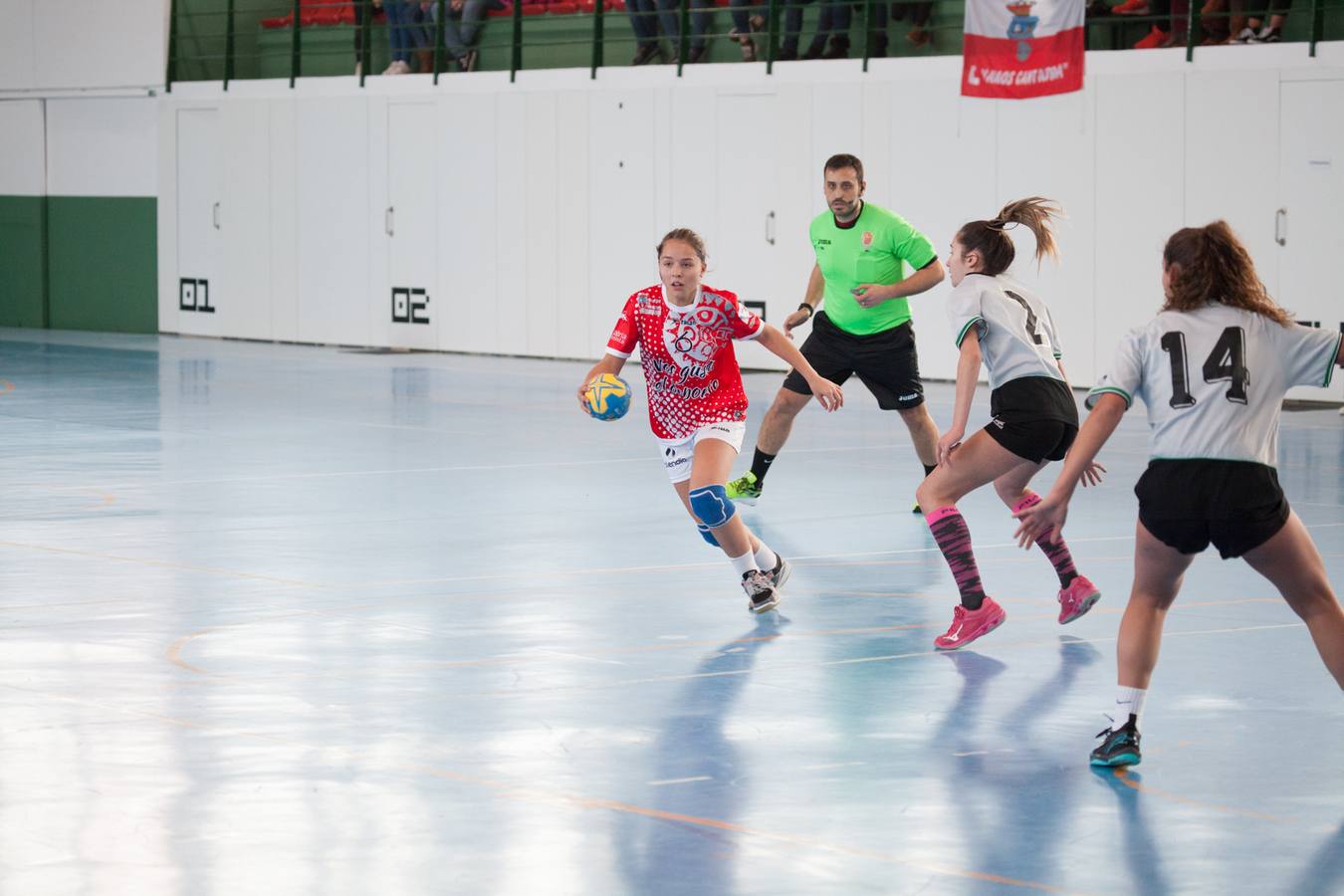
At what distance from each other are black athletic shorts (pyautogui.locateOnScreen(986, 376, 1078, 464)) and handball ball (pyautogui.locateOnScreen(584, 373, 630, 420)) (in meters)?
1.74

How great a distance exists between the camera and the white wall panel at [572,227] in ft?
85.1

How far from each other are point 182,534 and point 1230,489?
657 centimetres

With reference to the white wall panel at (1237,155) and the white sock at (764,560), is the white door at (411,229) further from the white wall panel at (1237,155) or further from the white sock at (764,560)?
the white sock at (764,560)

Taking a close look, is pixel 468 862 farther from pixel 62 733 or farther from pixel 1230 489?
pixel 1230 489

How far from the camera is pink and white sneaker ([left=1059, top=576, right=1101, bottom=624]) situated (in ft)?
27.6

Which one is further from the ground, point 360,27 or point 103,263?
point 360,27

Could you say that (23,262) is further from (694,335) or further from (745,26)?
(694,335)

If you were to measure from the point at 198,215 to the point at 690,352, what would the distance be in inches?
910

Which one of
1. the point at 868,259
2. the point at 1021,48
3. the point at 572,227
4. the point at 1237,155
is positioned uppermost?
the point at 1021,48

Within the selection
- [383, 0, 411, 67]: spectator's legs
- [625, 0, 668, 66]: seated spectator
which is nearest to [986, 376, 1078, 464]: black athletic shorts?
[625, 0, 668, 66]: seated spectator

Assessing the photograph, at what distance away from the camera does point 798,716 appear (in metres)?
6.81

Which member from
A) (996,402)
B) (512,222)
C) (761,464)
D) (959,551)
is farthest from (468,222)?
(959,551)

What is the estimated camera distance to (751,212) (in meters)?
24.4

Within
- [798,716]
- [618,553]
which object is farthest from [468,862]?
[618,553]
